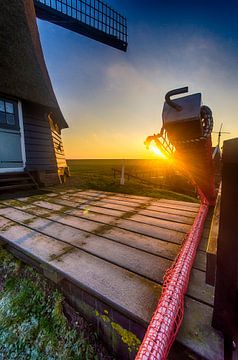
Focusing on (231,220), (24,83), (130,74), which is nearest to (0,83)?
(24,83)

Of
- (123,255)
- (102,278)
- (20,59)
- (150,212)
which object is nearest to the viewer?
(102,278)

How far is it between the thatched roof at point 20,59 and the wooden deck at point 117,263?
425 centimetres

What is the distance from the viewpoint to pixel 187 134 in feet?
4.00

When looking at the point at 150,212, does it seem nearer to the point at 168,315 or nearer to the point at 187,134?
the point at 187,134

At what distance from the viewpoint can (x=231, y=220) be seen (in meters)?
0.68

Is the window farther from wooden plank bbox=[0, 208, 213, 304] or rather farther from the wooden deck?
wooden plank bbox=[0, 208, 213, 304]

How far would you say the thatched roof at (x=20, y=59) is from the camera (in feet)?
15.7

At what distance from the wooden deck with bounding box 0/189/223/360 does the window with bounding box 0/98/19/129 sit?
3.58m

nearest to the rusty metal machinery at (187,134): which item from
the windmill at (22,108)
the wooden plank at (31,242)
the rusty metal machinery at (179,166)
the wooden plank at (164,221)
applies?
the rusty metal machinery at (179,166)

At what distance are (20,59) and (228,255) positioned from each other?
279 inches

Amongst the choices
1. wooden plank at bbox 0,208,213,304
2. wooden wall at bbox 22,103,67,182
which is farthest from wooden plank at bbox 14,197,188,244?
wooden wall at bbox 22,103,67,182

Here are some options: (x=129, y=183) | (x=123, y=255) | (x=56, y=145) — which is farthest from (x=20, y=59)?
(x=123, y=255)

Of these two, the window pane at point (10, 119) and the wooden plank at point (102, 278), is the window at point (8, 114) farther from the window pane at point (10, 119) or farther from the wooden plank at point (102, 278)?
the wooden plank at point (102, 278)

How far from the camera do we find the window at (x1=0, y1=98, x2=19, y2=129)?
4844 mm
